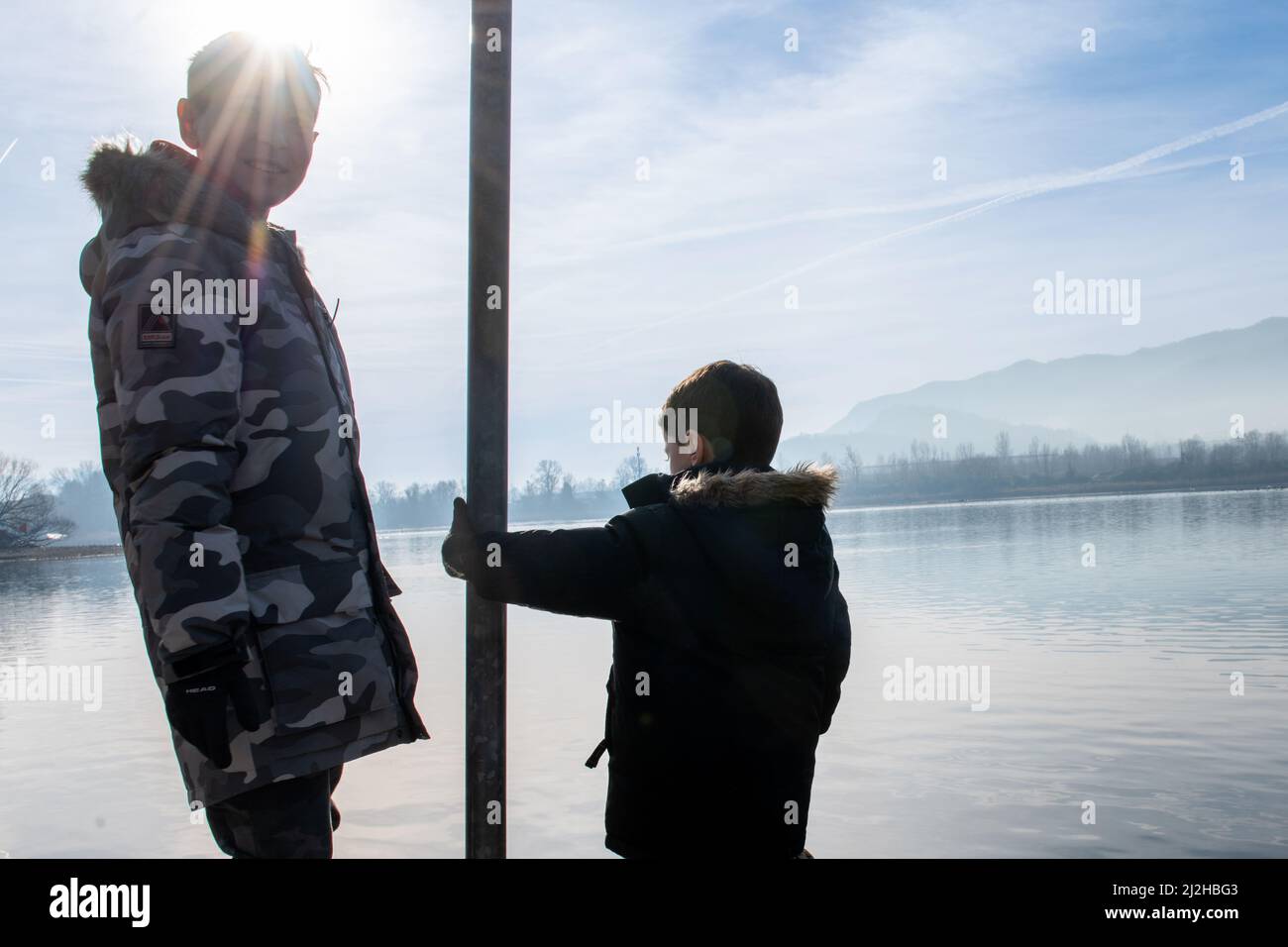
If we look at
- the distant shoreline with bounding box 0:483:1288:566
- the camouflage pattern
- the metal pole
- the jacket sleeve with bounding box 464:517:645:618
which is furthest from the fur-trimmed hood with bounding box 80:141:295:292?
the distant shoreline with bounding box 0:483:1288:566

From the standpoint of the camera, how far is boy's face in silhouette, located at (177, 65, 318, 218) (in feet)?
7.20

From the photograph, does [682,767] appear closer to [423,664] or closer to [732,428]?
[732,428]

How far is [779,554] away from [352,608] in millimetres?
876

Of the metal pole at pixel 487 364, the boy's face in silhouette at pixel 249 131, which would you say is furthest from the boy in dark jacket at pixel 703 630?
the boy's face in silhouette at pixel 249 131

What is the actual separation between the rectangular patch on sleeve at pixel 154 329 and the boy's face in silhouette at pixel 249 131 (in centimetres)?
39

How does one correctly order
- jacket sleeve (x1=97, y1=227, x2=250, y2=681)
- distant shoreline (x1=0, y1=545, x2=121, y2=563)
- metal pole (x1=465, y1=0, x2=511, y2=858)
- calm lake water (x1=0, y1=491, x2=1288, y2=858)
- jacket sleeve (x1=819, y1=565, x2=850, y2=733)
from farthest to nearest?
distant shoreline (x1=0, y1=545, x2=121, y2=563)
calm lake water (x1=0, y1=491, x2=1288, y2=858)
jacket sleeve (x1=819, y1=565, x2=850, y2=733)
metal pole (x1=465, y1=0, x2=511, y2=858)
jacket sleeve (x1=97, y1=227, x2=250, y2=681)

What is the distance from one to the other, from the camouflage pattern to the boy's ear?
99 mm

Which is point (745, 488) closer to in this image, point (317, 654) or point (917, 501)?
point (317, 654)

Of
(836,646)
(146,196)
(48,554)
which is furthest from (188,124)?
(48,554)

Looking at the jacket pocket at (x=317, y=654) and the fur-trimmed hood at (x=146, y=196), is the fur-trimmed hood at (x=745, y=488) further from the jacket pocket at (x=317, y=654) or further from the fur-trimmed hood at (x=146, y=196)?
the fur-trimmed hood at (x=146, y=196)

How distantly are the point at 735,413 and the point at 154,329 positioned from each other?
3.98ft

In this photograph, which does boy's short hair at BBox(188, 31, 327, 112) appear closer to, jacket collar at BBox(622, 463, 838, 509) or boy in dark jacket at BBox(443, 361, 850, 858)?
boy in dark jacket at BBox(443, 361, 850, 858)
